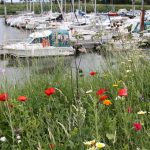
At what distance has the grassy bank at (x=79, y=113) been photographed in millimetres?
3650

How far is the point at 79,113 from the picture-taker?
3738mm

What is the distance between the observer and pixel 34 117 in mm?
4418

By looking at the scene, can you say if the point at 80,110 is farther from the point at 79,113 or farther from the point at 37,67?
the point at 37,67

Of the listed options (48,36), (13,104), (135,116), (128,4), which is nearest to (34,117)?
(13,104)

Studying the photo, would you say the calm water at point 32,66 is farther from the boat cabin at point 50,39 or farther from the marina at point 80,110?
the boat cabin at point 50,39

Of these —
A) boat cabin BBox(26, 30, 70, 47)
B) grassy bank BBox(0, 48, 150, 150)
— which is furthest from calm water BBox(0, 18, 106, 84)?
boat cabin BBox(26, 30, 70, 47)

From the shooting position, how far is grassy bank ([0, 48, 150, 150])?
3.65 m

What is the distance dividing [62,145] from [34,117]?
82 cm

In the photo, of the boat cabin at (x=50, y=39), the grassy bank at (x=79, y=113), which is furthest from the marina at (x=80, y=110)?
the boat cabin at (x=50, y=39)

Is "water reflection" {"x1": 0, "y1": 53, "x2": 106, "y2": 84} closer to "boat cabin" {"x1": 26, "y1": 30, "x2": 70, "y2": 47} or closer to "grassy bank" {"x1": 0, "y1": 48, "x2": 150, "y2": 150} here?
"grassy bank" {"x1": 0, "y1": 48, "x2": 150, "y2": 150}

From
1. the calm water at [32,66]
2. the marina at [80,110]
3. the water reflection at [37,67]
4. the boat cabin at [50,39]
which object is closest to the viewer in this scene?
the marina at [80,110]

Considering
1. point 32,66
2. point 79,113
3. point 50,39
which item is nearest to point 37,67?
point 32,66

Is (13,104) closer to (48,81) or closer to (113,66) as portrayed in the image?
(48,81)

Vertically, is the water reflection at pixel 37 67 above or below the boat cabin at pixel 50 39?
above
